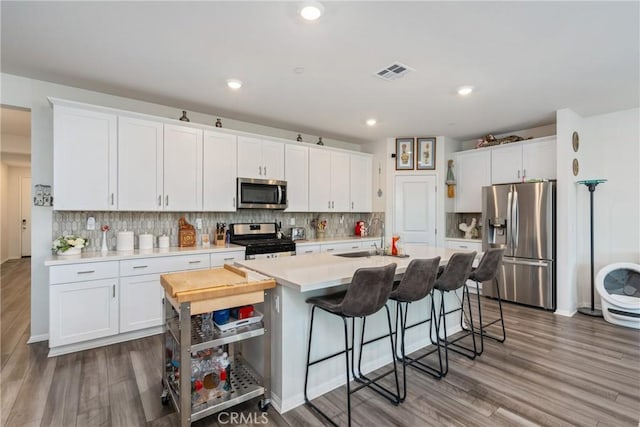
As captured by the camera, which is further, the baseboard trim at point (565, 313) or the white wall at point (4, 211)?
the white wall at point (4, 211)

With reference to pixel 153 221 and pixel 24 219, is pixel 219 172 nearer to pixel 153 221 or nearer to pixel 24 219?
pixel 153 221

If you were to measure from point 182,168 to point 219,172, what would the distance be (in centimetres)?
45

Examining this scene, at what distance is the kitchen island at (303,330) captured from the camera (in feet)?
6.72

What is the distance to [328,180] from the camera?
512cm

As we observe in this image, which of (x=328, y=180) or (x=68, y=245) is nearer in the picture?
(x=68, y=245)

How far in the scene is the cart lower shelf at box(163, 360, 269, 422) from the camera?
5.98ft

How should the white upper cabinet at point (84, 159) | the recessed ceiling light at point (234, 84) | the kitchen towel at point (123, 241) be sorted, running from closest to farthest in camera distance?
the white upper cabinet at point (84, 159), the recessed ceiling light at point (234, 84), the kitchen towel at point (123, 241)

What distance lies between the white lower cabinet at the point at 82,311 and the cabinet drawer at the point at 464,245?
4829 millimetres

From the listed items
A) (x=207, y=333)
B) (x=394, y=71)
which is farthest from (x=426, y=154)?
(x=207, y=333)

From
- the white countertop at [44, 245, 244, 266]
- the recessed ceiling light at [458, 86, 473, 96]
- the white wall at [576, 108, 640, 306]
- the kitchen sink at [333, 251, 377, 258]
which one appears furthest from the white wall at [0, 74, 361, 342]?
the white wall at [576, 108, 640, 306]

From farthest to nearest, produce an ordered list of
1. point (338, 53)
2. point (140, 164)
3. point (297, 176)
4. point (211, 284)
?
point (297, 176), point (140, 164), point (338, 53), point (211, 284)

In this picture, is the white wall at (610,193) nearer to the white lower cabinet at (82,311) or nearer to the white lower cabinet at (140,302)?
the white lower cabinet at (140,302)

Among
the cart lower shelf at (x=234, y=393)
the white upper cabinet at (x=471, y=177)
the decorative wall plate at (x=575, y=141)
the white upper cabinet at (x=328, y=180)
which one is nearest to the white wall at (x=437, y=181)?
the white upper cabinet at (x=471, y=177)

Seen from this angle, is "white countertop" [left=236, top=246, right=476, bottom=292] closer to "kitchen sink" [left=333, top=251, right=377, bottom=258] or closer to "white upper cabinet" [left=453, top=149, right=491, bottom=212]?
"kitchen sink" [left=333, top=251, right=377, bottom=258]
